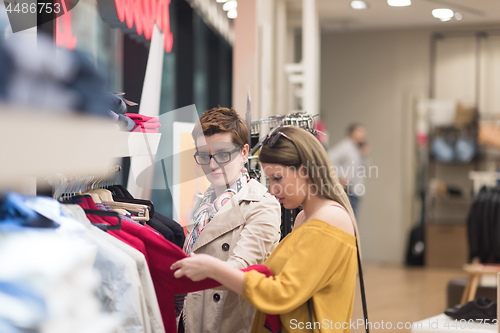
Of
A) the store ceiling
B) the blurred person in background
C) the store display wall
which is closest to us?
the store ceiling

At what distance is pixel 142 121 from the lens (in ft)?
5.29

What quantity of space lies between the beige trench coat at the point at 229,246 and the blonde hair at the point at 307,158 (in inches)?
11.1

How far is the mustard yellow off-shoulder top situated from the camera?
1209 millimetres

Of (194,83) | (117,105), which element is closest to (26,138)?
(117,105)

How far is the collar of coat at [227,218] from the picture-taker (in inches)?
62.1

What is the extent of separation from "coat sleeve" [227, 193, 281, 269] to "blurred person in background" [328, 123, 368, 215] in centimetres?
464

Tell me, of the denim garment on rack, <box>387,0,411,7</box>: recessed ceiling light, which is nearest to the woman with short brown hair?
the denim garment on rack

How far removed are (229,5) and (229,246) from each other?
56.0 inches

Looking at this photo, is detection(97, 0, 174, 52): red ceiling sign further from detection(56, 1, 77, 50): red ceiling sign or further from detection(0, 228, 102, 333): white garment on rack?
detection(0, 228, 102, 333): white garment on rack

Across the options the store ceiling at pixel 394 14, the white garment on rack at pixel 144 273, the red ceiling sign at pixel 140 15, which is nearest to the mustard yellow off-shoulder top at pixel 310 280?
the white garment on rack at pixel 144 273

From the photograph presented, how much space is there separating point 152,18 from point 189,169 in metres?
0.66

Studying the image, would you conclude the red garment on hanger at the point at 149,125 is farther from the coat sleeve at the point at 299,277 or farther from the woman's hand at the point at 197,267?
the coat sleeve at the point at 299,277

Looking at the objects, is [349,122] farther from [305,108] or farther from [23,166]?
[23,166]

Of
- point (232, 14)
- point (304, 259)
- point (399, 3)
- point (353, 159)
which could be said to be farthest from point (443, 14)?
point (304, 259)
